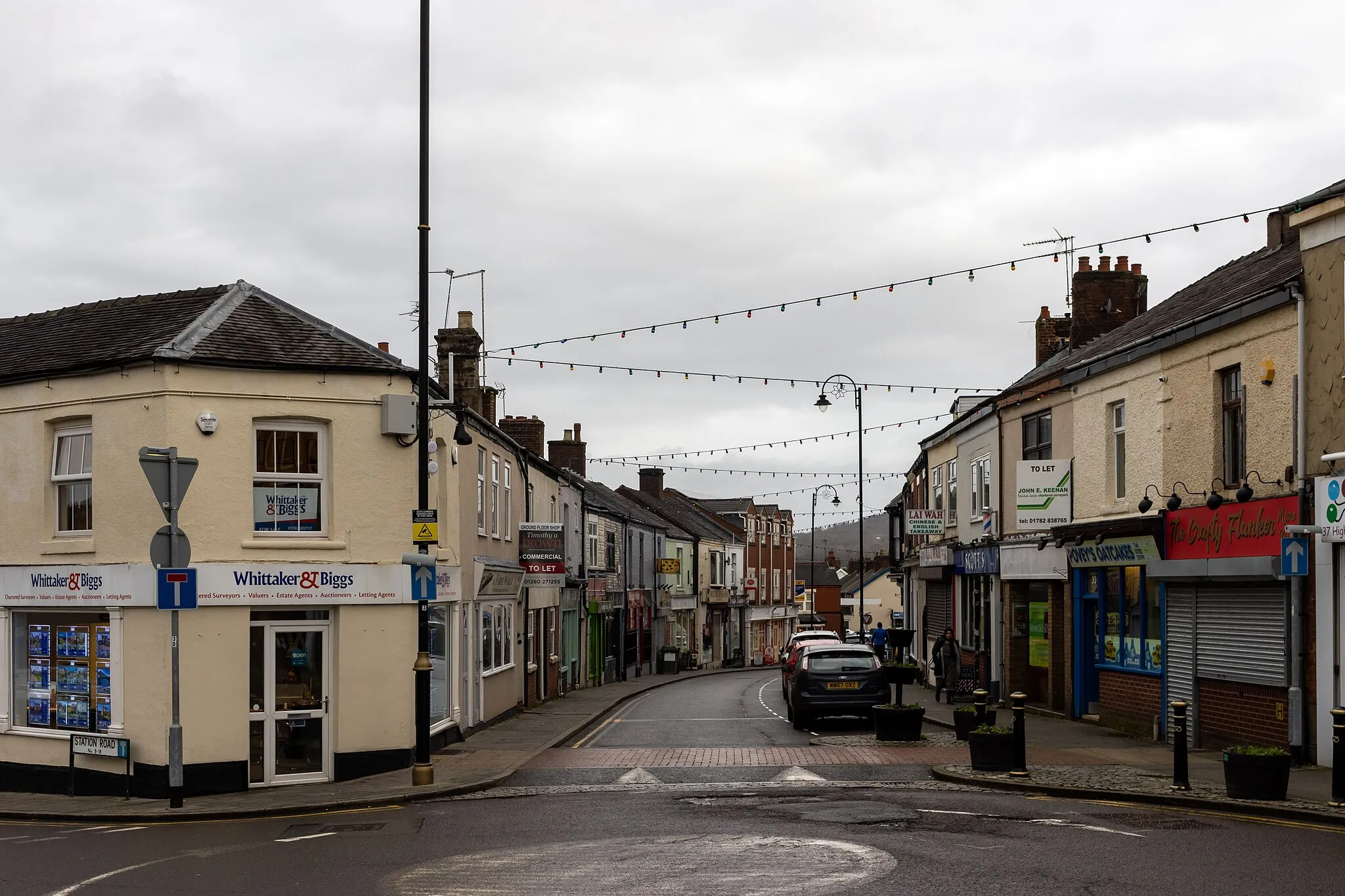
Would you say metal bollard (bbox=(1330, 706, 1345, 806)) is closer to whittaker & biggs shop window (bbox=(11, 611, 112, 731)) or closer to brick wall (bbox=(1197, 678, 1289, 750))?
brick wall (bbox=(1197, 678, 1289, 750))

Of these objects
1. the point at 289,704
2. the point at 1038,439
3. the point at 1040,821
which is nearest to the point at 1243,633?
the point at 1040,821

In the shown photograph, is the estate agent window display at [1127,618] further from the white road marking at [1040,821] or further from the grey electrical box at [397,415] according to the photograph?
the grey electrical box at [397,415]

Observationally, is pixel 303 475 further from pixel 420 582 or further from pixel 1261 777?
pixel 1261 777

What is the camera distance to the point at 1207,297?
74.4 feet

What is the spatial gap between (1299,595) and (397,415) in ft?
40.0

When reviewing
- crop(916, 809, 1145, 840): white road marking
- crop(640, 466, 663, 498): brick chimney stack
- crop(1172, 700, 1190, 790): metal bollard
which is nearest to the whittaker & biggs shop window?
crop(916, 809, 1145, 840): white road marking

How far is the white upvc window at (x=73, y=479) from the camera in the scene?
18562mm

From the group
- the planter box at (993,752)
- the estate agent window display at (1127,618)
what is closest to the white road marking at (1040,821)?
the planter box at (993,752)

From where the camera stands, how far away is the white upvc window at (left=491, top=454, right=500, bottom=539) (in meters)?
27.8

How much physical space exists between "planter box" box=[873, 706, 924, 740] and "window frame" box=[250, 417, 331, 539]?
951 cm

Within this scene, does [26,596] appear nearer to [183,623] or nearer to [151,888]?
[183,623]

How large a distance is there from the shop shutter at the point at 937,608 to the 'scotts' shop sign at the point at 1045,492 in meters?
11.5

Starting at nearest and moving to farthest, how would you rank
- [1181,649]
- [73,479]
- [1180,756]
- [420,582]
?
[1180,756] → [420,582] → [73,479] → [1181,649]

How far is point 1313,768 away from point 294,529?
13.6 metres
